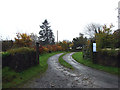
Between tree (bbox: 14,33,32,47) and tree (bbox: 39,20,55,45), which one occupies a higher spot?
tree (bbox: 39,20,55,45)

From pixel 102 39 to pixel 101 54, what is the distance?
297 cm

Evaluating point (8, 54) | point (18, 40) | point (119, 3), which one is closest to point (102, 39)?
point (119, 3)

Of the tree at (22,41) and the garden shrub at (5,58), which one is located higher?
the tree at (22,41)

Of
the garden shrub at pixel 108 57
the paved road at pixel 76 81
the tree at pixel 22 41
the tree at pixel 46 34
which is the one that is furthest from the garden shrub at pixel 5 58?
the tree at pixel 46 34

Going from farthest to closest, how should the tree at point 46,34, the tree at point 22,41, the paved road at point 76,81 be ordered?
the tree at point 46,34
the tree at point 22,41
the paved road at point 76,81

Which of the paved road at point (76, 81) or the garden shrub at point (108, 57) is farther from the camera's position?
the garden shrub at point (108, 57)

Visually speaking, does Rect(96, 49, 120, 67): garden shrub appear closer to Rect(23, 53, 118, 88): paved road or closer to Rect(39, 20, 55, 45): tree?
Rect(23, 53, 118, 88): paved road

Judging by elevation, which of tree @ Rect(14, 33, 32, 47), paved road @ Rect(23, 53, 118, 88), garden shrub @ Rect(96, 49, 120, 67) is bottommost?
paved road @ Rect(23, 53, 118, 88)

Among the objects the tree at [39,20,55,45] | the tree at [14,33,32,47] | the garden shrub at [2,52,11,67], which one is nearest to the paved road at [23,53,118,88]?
the garden shrub at [2,52,11,67]

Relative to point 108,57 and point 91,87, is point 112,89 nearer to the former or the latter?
point 91,87

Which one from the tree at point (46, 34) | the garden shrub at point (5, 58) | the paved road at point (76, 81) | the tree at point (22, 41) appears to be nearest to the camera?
the paved road at point (76, 81)

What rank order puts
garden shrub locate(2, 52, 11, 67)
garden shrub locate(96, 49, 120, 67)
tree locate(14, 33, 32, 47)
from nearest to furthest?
garden shrub locate(2, 52, 11, 67) < garden shrub locate(96, 49, 120, 67) < tree locate(14, 33, 32, 47)

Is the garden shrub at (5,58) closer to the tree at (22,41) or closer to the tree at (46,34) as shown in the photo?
the tree at (22,41)

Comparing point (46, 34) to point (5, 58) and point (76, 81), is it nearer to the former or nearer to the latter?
point (5, 58)
